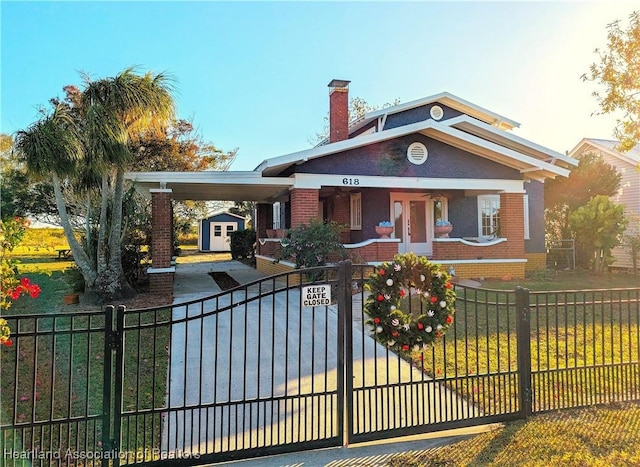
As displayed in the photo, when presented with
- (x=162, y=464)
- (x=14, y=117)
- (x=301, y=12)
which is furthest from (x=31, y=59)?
(x=162, y=464)

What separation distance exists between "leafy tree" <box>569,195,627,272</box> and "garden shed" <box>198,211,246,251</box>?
25.5 m

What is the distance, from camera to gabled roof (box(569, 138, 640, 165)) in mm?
18456

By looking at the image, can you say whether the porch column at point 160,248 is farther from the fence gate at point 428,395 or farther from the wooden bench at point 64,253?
the wooden bench at point 64,253

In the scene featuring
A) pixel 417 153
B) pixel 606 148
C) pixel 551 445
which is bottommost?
pixel 551 445

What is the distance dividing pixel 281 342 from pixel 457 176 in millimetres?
8761

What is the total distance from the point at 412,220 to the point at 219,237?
75.1 ft

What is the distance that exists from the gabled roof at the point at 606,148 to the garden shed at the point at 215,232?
80.4 feet

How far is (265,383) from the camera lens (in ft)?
16.9

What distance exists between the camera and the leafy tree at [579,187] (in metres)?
17.9

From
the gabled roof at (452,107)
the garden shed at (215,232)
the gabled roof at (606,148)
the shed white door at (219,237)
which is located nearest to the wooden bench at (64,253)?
the garden shed at (215,232)

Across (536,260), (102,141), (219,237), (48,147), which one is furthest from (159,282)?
(219,237)

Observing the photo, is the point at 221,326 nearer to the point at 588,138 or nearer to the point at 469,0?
the point at 469,0

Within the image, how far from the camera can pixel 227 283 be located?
545 inches

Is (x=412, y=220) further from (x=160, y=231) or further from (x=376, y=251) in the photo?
(x=160, y=231)
